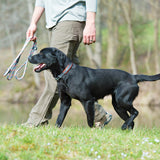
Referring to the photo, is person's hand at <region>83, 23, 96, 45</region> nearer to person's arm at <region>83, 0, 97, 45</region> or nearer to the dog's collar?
person's arm at <region>83, 0, 97, 45</region>

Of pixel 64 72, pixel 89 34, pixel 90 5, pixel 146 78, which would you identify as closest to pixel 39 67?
pixel 64 72

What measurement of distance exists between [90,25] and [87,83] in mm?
793

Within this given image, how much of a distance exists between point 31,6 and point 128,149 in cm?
1730

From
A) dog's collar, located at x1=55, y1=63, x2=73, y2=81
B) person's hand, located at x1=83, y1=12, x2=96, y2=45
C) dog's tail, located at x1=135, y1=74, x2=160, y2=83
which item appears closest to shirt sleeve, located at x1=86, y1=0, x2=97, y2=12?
person's hand, located at x1=83, y1=12, x2=96, y2=45

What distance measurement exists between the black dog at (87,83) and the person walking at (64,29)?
296 millimetres

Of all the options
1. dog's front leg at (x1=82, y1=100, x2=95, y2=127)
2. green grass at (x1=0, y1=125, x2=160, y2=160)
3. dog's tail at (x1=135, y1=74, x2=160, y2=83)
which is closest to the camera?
green grass at (x1=0, y1=125, x2=160, y2=160)

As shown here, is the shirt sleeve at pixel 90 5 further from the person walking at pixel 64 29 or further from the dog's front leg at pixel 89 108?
the dog's front leg at pixel 89 108

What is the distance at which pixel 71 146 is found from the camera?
3.05 m

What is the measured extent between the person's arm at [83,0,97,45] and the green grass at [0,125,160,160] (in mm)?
1312

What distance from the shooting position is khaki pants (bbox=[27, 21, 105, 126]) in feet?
14.0

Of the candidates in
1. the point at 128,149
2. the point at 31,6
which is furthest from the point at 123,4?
the point at 128,149

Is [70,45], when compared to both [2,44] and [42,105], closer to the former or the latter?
[42,105]

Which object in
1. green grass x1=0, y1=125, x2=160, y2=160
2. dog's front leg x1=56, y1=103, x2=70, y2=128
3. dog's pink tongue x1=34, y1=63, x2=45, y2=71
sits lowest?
dog's front leg x1=56, y1=103, x2=70, y2=128

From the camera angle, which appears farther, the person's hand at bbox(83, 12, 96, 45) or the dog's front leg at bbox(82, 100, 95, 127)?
the dog's front leg at bbox(82, 100, 95, 127)
